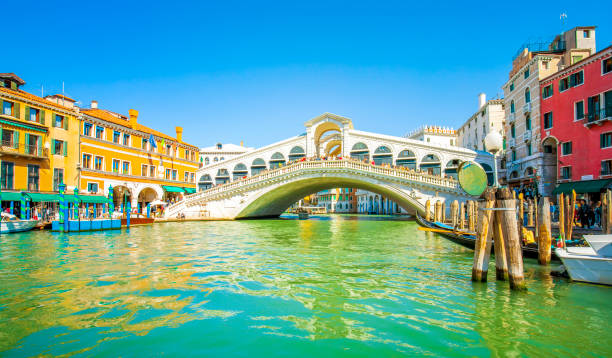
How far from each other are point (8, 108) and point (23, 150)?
2039mm

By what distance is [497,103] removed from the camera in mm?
26609

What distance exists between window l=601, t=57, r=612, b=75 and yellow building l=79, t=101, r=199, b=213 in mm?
25281

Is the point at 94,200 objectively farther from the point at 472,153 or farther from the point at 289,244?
the point at 472,153

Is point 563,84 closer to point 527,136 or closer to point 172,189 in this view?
point 527,136

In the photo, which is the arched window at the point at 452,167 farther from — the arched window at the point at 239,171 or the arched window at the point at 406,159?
the arched window at the point at 239,171

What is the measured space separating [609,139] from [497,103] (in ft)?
40.9

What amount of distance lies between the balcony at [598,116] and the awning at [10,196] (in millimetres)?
26006

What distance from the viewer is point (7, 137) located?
1647 centimetres

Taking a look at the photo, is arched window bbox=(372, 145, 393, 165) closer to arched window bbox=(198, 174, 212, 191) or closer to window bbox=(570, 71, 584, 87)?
window bbox=(570, 71, 584, 87)

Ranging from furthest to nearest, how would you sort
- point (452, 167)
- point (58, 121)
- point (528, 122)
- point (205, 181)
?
point (205, 181) < point (452, 167) < point (528, 122) < point (58, 121)

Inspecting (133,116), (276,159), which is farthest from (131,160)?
(276,159)

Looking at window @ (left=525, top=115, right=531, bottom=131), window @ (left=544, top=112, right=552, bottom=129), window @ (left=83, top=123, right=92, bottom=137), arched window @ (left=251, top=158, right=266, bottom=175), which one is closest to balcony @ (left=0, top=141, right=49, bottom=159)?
window @ (left=83, top=123, right=92, bottom=137)

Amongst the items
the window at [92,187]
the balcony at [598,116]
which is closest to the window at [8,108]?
the window at [92,187]

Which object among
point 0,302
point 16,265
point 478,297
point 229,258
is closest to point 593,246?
point 478,297
